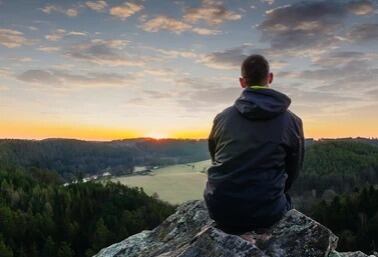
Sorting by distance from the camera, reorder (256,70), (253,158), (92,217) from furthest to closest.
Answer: (92,217) → (256,70) → (253,158)

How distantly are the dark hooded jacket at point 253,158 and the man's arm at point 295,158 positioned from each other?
20 millimetres

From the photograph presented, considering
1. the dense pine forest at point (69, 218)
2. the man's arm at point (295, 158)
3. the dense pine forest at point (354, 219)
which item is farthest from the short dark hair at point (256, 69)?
the dense pine forest at point (69, 218)

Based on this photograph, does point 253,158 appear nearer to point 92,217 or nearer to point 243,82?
point 243,82

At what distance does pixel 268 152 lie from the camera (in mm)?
9578

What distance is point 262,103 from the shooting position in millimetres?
9547

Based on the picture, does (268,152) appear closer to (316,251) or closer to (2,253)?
(316,251)

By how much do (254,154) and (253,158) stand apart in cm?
8

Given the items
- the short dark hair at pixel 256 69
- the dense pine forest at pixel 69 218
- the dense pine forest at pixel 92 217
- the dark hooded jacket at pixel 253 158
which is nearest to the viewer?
the dark hooded jacket at pixel 253 158

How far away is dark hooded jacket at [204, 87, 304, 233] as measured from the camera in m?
9.51

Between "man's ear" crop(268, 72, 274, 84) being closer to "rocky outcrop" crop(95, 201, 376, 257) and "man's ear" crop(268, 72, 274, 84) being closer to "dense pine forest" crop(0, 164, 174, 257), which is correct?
"rocky outcrop" crop(95, 201, 376, 257)

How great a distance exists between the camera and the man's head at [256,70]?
982 centimetres

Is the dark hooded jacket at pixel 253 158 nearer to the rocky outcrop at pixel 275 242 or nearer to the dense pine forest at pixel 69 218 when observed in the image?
the rocky outcrop at pixel 275 242

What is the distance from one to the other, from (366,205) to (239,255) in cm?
12935

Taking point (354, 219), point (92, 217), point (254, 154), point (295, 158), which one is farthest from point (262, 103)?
point (92, 217)
